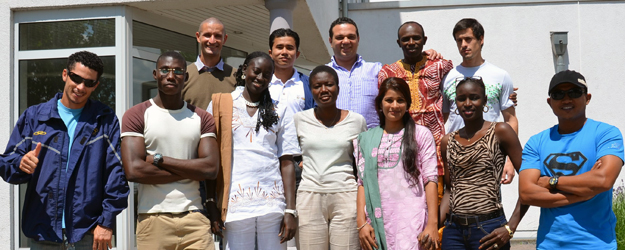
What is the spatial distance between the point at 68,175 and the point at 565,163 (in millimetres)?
2989

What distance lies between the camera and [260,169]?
4.05 m

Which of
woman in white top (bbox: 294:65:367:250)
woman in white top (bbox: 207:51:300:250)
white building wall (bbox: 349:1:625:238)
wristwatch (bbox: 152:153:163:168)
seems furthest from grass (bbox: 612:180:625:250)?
wristwatch (bbox: 152:153:163:168)

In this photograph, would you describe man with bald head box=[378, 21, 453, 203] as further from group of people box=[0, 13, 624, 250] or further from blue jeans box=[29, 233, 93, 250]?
blue jeans box=[29, 233, 93, 250]

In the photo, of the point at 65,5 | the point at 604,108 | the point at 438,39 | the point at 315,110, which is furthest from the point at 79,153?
the point at 604,108

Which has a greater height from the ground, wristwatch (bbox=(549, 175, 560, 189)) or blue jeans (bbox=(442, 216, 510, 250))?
wristwatch (bbox=(549, 175, 560, 189))

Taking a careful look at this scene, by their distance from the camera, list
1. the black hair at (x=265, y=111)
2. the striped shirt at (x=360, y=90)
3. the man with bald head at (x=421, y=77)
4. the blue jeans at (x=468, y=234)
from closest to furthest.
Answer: the blue jeans at (x=468, y=234) < the black hair at (x=265, y=111) < the man with bald head at (x=421, y=77) < the striped shirt at (x=360, y=90)

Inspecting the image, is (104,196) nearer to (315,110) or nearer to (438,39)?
(315,110)

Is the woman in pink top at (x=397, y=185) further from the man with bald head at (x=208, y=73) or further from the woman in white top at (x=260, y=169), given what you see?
the man with bald head at (x=208, y=73)

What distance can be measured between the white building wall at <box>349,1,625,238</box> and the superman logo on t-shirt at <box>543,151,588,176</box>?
6822 mm

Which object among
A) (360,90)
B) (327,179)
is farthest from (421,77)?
(327,179)

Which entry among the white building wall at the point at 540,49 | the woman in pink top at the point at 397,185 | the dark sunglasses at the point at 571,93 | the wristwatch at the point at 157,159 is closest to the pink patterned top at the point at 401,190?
the woman in pink top at the point at 397,185

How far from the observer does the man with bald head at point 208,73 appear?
4797 mm

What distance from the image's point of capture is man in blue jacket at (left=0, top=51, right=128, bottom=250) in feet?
12.0

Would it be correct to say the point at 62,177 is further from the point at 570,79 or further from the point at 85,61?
the point at 570,79
